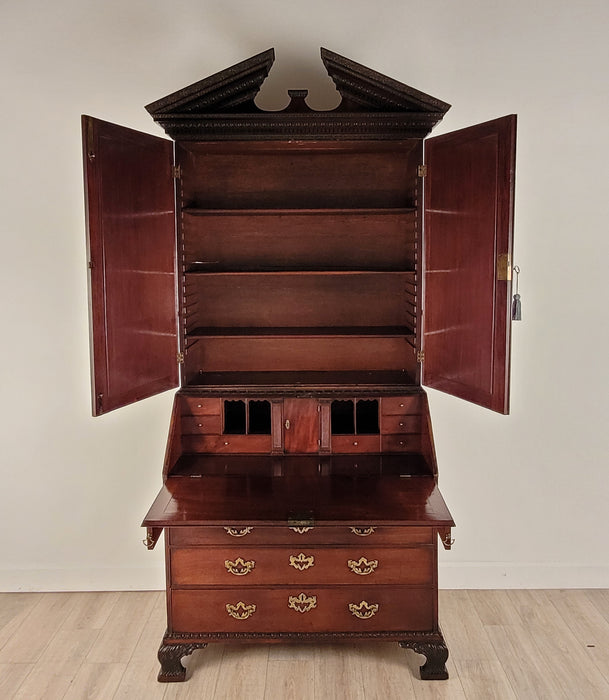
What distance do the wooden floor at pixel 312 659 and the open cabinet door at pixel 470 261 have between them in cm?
89

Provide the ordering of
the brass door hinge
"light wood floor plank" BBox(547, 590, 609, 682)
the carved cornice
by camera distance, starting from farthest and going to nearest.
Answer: "light wood floor plank" BBox(547, 590, 609, 682) < the carved cornice < the brass door hinge

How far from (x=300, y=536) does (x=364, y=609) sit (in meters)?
0.31

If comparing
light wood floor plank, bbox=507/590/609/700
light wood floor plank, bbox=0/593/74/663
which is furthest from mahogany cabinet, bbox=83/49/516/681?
light wood floor plank, bbox=0/593/74/663

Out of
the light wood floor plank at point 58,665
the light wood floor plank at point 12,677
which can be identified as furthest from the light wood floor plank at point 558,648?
the light wood floor plank at point 12,677

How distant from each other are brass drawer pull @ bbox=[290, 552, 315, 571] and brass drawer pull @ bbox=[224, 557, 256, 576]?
0.41 feet

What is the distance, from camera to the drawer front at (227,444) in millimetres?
2543

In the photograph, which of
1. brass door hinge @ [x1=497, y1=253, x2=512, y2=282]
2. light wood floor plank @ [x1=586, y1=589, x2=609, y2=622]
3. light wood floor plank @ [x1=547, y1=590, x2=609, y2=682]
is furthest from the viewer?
light wood floor plank @ [x1=586, y1=589, x2=609, y2=622]

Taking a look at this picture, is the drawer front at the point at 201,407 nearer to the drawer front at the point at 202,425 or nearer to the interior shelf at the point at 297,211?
the drawer front at the point at 202,425

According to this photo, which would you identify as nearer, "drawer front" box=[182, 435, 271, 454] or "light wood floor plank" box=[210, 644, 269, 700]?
"light wood floor plank" box=[210, 644, 269, 700]

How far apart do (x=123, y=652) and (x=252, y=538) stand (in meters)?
0.68

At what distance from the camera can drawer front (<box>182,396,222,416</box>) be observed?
253 cm

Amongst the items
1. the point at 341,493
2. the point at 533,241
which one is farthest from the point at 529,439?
the point at 341,493

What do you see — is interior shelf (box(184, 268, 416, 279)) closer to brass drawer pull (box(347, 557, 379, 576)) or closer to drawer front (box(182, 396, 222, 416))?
drawer front (box(182, 396, 222, 416))

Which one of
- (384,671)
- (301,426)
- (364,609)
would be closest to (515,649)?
(384,671)
